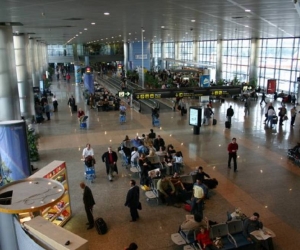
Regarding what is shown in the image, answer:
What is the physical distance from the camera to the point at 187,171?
44.5 ft

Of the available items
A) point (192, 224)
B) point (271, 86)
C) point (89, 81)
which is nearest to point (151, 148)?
point (192, 224)

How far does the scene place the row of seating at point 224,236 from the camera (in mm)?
7945

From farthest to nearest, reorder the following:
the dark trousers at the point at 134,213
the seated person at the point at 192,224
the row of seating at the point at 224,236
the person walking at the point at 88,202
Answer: the dark trousers at the point at 134,213 < the person walking at the point at 88,202 < the seated person at the point at 192,224 < the row of seating at the point at 224,236

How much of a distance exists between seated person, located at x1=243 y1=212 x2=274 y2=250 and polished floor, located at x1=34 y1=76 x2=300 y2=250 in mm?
448

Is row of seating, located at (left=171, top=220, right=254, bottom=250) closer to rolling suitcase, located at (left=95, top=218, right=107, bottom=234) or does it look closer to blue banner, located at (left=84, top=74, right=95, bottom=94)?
rolling suitcase, located at (left=95, top=218, right=107, bottom=234)

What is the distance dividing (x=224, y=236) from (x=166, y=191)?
2.70 m

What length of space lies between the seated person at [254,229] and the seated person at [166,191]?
2853 millimetres

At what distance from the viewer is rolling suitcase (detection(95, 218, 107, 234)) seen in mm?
8906

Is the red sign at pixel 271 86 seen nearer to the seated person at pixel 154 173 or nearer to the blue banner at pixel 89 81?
the blue banner at pixel 89 81

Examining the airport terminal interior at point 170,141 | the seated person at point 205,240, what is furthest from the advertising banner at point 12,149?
the seated person at point 205,240

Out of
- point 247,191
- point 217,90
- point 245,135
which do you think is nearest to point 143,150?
point 247,191

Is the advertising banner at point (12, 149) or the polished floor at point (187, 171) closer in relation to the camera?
the polished floor at point (187, 171)

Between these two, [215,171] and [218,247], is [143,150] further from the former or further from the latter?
[218,247]

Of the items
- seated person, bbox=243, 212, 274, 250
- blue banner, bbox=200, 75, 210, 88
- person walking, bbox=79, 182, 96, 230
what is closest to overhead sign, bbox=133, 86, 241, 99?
blue banner, bbox=200, 75, 210, 88
